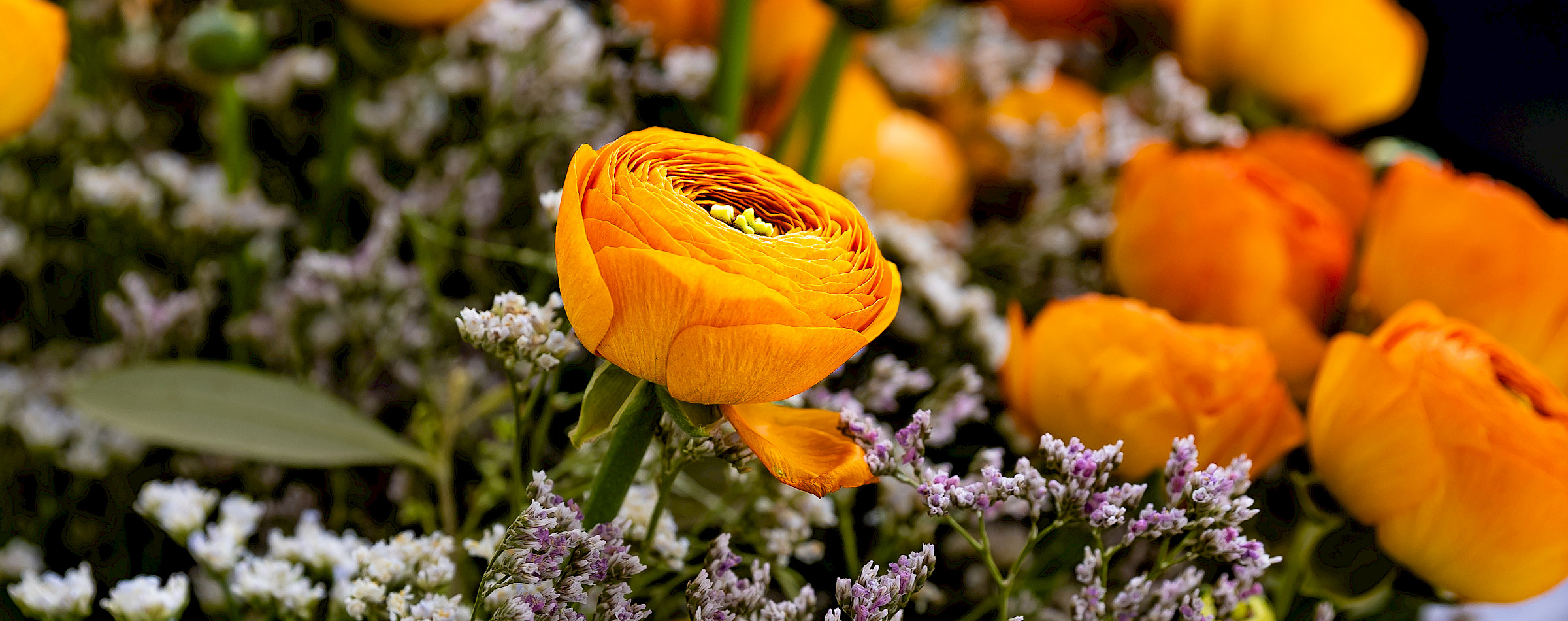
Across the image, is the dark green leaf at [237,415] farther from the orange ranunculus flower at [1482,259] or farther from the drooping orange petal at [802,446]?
the orange ranunculus flower at [1482,259]

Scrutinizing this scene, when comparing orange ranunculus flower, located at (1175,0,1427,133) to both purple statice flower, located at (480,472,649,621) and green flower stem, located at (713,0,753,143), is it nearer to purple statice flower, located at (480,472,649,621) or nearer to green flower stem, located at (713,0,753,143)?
green flower stem, located at (713,0,753,143)

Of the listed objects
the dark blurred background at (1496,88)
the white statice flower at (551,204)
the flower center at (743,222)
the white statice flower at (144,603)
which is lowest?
the dark blurred background at (1496,88)

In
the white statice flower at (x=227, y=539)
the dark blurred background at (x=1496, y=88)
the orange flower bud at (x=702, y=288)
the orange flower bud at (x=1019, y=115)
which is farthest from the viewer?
the dark blurred background at (x=1496, y=88)

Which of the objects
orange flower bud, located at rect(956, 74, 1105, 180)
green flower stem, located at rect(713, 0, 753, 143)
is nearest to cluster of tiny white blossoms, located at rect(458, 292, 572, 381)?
green flower stem, located at rect(713, 0, 753, 143)

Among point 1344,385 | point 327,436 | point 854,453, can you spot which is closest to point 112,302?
point 327,436

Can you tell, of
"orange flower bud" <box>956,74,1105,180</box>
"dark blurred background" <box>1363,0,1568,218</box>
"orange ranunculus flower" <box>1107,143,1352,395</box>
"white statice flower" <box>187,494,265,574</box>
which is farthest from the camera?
"dark blurred background" <box>1363,0,1568,218</box>

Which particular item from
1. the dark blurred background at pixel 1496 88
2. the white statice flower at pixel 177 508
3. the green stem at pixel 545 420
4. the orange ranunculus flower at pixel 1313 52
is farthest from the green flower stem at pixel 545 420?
the dark blurred background at pixel 1496 88
